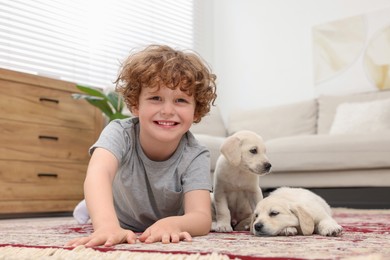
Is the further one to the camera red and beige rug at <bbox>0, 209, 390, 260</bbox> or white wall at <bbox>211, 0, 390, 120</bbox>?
white wall at <bbox>211, 0, 390, 120</bbox>

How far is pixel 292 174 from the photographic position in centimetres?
325

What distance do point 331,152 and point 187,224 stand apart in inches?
76.7

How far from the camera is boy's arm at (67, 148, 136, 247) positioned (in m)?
1.07

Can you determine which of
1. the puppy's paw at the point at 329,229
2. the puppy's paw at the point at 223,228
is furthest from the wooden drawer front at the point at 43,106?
the puppy's paw at the point at 329,229

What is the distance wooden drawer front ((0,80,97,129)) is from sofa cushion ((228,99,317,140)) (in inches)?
55.4

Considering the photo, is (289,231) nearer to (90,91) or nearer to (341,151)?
(341,151)

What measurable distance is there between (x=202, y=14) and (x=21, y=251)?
4.54 metres

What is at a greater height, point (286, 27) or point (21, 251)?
point (286, 27)

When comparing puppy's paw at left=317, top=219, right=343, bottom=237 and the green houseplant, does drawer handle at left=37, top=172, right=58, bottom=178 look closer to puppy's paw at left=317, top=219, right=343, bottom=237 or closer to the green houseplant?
the green houseplant

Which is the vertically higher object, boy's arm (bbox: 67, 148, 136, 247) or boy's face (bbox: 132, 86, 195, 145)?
boy's face (bbox: 132, 86, 195, 145)

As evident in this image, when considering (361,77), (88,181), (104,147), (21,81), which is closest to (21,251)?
(88,181)

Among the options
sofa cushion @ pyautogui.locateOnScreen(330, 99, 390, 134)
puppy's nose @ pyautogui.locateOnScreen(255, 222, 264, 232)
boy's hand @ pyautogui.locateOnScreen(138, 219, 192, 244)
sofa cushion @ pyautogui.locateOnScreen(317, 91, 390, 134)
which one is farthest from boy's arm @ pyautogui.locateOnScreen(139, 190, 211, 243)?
sofa cushion @ pyautogui.locateOnScreen(317, 91, 390, 134)

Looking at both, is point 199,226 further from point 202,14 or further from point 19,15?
point 202,14

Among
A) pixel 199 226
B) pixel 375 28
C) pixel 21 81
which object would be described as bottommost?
pixel 199 226
